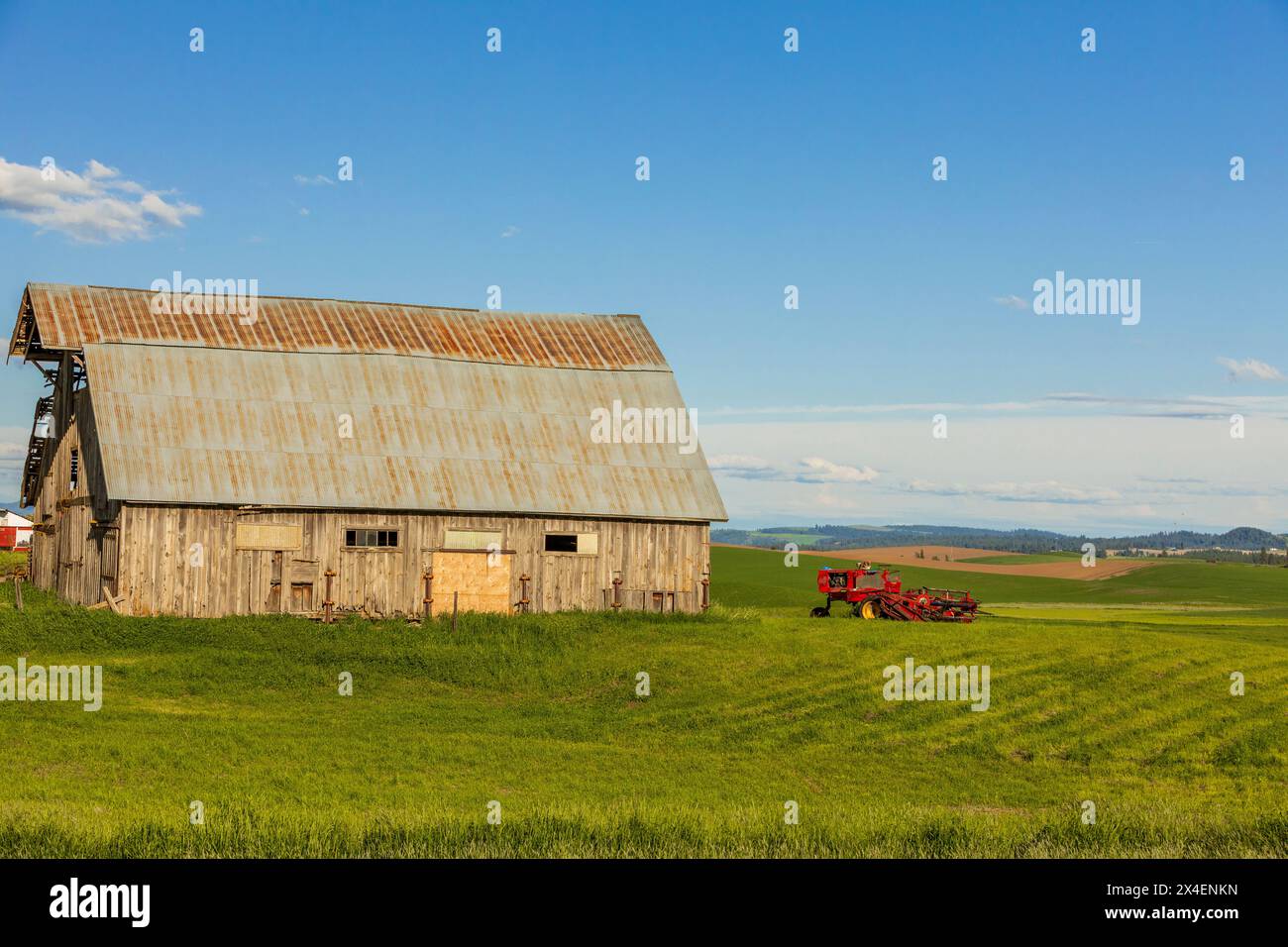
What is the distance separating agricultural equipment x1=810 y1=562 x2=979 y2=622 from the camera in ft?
129

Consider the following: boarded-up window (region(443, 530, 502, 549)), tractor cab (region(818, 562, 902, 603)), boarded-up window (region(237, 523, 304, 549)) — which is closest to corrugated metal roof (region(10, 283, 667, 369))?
boarded-up window (region(237, 523, 304, 549))

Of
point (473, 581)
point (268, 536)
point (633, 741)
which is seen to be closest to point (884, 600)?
point (473, 581)

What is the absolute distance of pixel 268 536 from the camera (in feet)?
114

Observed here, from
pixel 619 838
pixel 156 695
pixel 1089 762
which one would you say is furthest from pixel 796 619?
pixel 619 838

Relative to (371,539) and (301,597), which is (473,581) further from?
(301,597)

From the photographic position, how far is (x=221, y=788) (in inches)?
722

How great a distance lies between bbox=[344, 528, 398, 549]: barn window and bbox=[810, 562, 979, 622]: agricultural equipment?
1433 cm

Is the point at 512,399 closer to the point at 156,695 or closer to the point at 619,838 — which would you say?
the point at 156,695

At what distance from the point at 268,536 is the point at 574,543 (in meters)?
9.50

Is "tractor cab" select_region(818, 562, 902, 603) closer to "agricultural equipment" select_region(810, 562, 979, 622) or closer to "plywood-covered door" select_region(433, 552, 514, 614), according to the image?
"agricultural equipment" select_region(810, 562, 979, 622)

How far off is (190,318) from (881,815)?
31.8 m

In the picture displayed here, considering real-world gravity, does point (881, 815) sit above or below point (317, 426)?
below

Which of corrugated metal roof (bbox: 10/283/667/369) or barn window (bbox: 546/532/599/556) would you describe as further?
corrugated metal roof (bbox: 10/283/667/369)

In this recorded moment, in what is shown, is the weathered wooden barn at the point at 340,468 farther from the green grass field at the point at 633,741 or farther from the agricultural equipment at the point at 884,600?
the agricultural equipment at the point at 884,600
